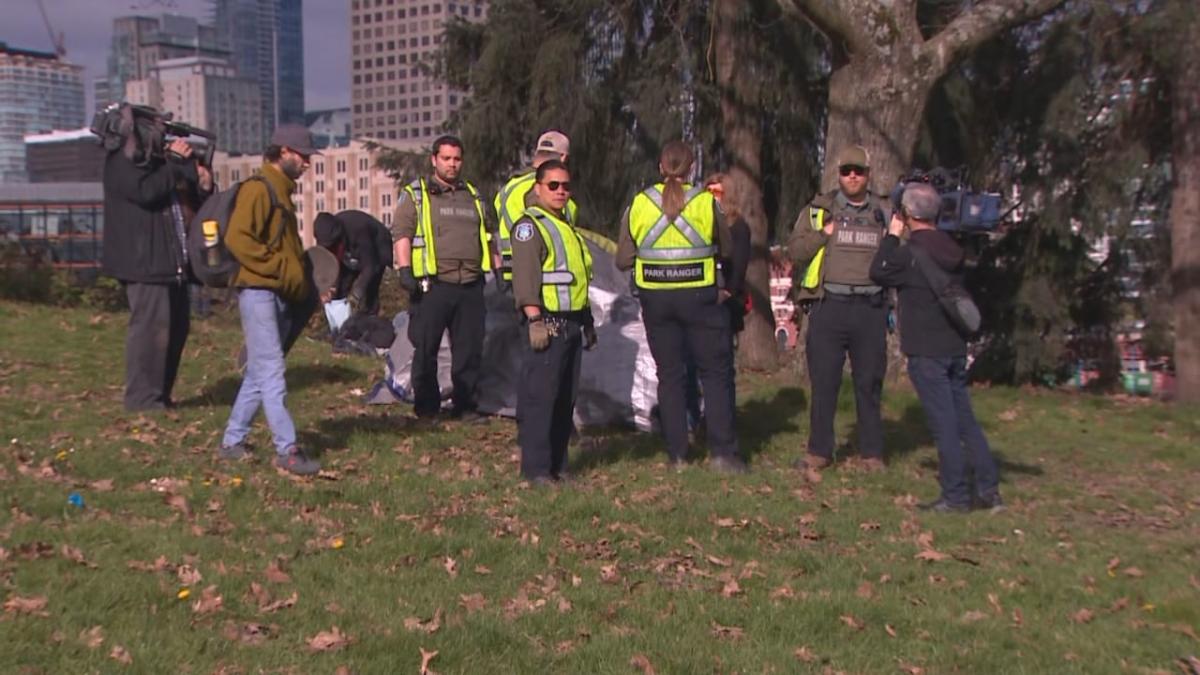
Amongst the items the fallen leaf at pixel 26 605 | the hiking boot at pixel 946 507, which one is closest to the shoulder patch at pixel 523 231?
the hiking boot at pixel 946 507

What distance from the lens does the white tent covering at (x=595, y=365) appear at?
10359 millimetres

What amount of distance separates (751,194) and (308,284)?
9.85 meters

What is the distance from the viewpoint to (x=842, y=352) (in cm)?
902

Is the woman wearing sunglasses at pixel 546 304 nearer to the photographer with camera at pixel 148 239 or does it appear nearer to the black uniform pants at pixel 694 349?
the black uniform pants at pixel 694 349

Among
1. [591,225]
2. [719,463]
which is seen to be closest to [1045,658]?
[719,463]

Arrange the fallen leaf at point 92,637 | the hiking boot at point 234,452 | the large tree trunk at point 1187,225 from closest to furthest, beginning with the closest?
1. the fallen leaf at point 92,637
2. the hiking boot at point 234,452
3. the large tree trunk at point 1187,225

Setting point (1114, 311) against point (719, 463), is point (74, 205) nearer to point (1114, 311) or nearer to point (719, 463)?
point (1114, 311)


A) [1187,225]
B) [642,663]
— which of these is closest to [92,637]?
[642,663]

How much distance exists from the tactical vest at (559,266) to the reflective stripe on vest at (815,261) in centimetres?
Answer: 168

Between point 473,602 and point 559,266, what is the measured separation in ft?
8.33

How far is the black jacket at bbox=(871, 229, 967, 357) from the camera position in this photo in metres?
7.70

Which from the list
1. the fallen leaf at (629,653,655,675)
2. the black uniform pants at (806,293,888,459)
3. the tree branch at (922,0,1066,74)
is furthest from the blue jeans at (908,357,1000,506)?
the tree branch at (922,0,1066,74)

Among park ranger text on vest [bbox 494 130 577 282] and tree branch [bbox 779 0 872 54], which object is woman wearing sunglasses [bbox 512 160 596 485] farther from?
tree branch [bbox 779 0 872 54]

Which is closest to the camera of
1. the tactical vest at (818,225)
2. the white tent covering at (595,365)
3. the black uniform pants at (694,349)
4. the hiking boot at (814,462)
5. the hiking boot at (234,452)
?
the hiking boot at (234,452)
